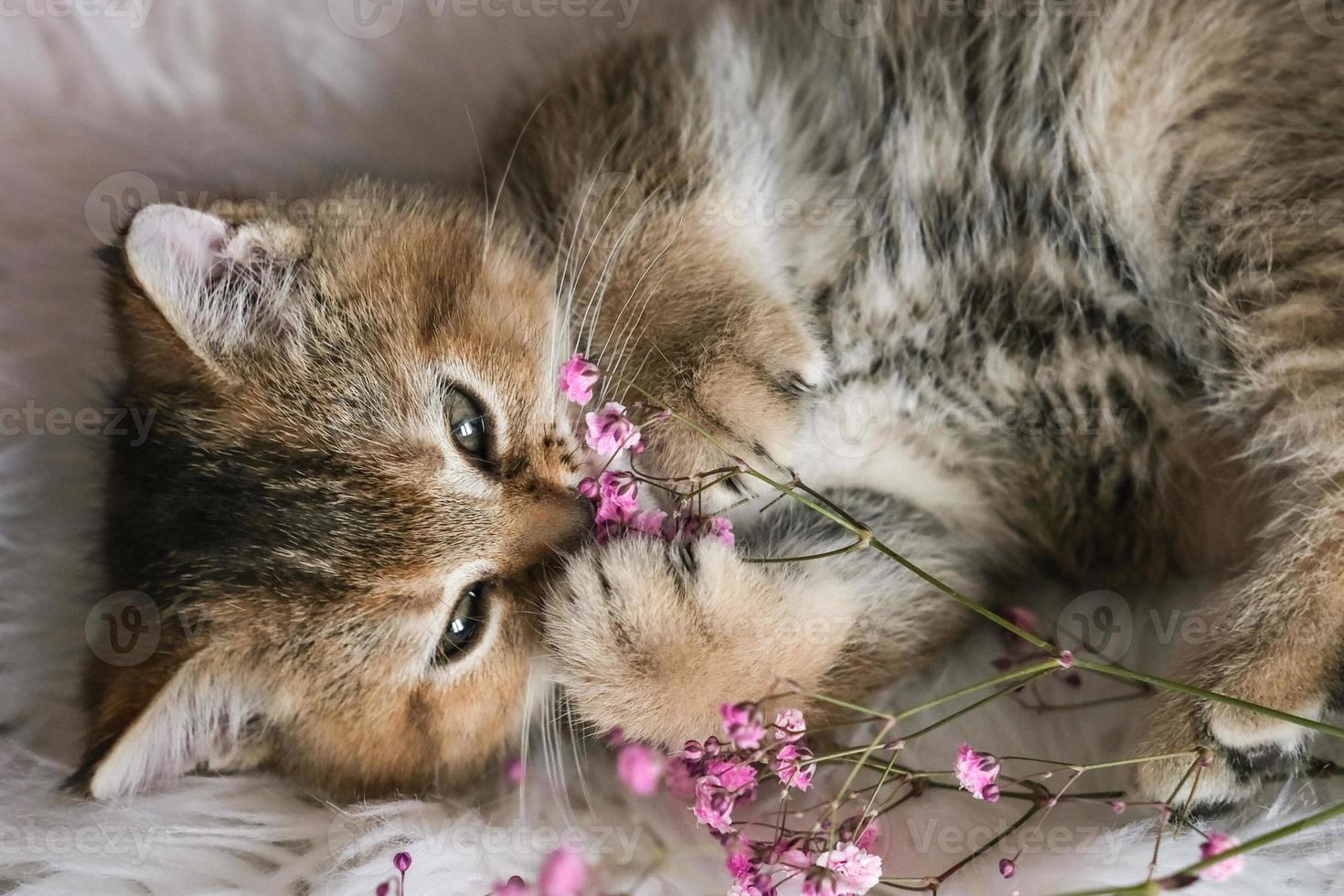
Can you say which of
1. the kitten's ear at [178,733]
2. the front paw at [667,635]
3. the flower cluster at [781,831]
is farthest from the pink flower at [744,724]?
the kitten's ear at [178,733]

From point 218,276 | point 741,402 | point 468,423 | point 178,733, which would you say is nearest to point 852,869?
point 741,402

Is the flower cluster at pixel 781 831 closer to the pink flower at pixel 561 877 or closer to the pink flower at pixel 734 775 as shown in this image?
the pink flower at pixel 734 775

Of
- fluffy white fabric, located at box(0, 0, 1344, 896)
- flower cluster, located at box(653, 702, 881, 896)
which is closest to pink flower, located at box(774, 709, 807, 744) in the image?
flower cluster, located at box(653, 702, 881, 896)

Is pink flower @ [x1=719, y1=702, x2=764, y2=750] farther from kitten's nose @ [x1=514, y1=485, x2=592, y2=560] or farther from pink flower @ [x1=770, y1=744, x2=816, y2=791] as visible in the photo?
kitten's nose @ [x1=514, y1=485, x2=592, y2=560]

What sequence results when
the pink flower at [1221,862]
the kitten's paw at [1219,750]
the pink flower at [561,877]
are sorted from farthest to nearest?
the kitten's paw at [1219,750], the pink flower at [1221,862], the pink flower at [561,877]

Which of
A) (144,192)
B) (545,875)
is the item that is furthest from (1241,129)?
(144,192)

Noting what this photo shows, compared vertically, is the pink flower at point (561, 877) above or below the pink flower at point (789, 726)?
above
